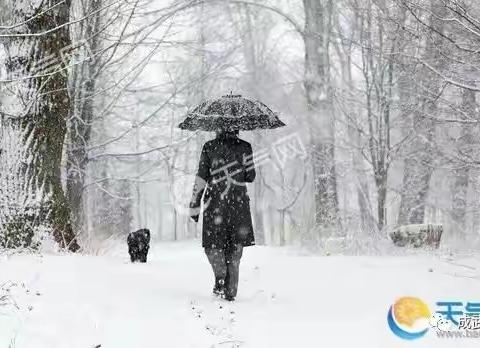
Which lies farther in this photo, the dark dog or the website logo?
the dark dog

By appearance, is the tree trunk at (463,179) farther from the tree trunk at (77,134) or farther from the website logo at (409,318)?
the tree trunk at (77,134)

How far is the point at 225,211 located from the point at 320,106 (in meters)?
8.27

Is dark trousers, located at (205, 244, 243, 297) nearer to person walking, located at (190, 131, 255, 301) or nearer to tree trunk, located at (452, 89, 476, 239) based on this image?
person walking, located at (190, 131, 255, 301)

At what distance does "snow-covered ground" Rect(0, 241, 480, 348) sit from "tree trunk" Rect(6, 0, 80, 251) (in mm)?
1003

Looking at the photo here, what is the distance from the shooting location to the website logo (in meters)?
4.89

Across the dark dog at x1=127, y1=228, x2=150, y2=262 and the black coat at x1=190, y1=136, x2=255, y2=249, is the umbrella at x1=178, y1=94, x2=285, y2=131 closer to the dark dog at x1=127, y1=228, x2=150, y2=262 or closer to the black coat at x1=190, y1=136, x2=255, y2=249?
the black coat at x1=190, y1=136, x2=255, y2=249

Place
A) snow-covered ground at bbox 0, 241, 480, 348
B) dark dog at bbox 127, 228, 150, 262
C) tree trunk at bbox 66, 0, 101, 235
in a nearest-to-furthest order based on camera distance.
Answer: snow-covered ground at bbox 0, 241, 480, 348 < dark dog at bbox 127, 228, 150, 262 < tree trunk at bbox 66, 0, 101, 235

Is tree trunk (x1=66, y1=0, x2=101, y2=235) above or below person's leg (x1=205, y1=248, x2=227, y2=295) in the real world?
above

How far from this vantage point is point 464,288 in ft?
21.0

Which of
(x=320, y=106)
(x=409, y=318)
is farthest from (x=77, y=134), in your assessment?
(x=409, y=318)

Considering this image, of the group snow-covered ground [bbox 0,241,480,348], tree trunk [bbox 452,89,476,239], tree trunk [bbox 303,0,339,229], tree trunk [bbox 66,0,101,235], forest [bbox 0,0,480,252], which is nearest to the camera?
snow-covered ground [bbox 0,241,480,348]

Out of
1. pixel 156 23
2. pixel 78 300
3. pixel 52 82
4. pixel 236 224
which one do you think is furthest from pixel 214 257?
pixel 156 23

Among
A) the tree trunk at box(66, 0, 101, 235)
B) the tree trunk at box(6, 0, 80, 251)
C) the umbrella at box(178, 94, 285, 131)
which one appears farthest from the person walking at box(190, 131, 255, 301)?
the tree trunk at box(66, 0, 101, 235)

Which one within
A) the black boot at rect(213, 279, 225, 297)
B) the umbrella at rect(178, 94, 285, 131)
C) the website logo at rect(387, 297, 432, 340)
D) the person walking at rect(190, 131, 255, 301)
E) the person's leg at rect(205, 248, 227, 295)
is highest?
the umbrella at rect(178, 94, 285, 131)
